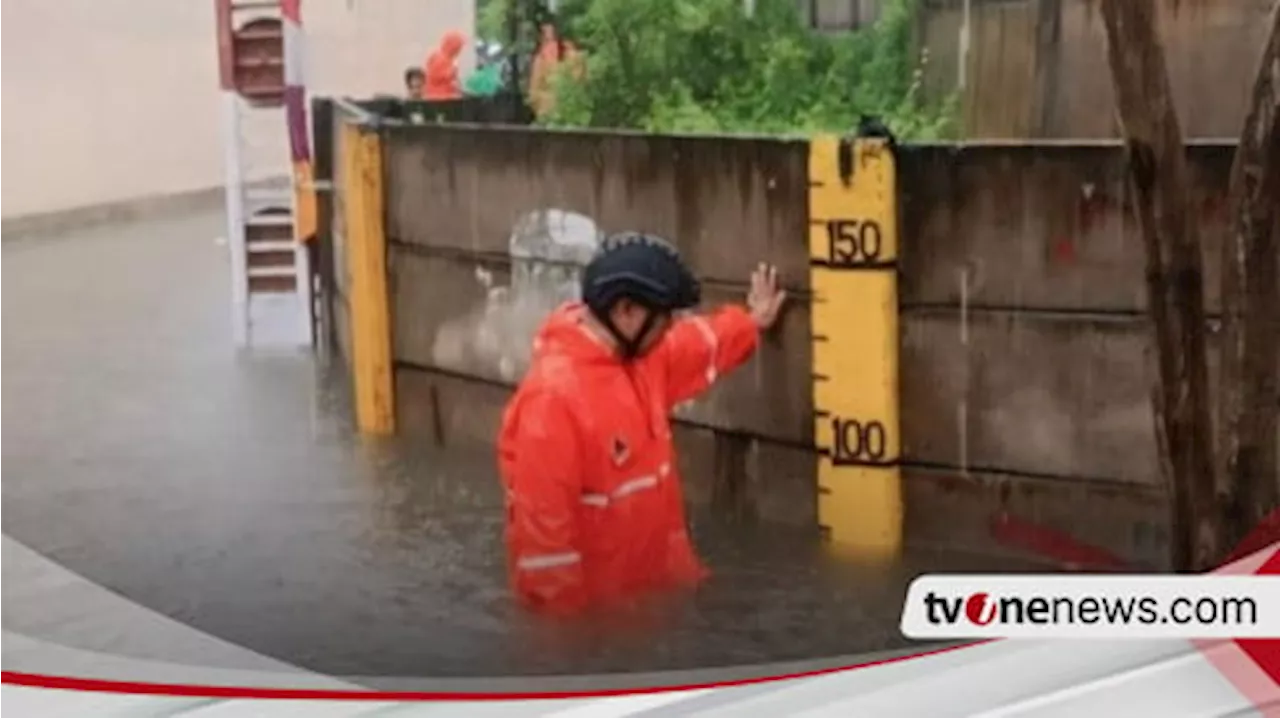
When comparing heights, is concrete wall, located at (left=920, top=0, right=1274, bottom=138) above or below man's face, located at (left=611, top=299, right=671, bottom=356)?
above

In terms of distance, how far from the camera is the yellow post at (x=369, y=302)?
81cm

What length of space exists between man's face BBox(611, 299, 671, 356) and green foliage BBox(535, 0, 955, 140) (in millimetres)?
83

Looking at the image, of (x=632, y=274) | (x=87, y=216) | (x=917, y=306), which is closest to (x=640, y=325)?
(x=632, y=274)

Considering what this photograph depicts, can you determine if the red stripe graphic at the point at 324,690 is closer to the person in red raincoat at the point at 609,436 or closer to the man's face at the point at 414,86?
the person in red raincoat at the point at 609,436

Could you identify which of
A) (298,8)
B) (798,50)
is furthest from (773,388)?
(298,8)

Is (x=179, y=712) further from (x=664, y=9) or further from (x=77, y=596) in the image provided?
(x=664, y=9)

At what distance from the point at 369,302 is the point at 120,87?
145 mm

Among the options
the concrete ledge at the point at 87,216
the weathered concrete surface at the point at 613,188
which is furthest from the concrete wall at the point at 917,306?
the concrete ledge at the point at 87,216

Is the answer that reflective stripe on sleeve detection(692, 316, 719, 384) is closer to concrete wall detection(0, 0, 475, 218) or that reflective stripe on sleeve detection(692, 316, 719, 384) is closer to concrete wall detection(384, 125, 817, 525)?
concrete wall detection(384, 125, 817, 525)

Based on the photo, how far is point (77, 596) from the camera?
0.76m

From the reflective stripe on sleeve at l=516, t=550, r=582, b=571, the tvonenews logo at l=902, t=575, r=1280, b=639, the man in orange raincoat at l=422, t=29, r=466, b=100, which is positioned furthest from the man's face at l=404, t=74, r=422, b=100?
the tvonenews logo at l=902, t=575, r=1280, b=639

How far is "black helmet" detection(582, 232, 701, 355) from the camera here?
2.58ft

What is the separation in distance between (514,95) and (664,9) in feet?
0.26

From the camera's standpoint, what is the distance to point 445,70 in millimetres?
804
